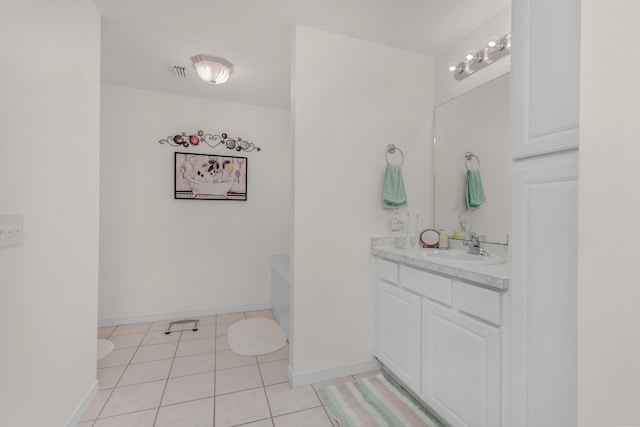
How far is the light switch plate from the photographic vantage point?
1010mm

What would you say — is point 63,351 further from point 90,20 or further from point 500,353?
point 500,353

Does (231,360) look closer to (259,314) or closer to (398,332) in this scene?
(259,314)

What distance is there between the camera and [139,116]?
115 inches

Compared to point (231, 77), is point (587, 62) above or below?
below

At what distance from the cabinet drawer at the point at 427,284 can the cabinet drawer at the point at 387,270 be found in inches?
2.4

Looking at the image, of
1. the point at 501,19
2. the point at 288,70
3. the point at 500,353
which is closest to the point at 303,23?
the point at 288,70

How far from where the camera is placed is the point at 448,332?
4.73 feet

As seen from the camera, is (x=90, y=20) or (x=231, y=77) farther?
(x=231, y=77)

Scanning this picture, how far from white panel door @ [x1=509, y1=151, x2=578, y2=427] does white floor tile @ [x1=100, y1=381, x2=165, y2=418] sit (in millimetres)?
1955

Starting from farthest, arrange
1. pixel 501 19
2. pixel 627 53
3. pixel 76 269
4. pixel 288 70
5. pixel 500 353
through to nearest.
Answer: pixel 288 70
pixel 501 19
pixel 76 269
pixel 500 353
pixel 627 53

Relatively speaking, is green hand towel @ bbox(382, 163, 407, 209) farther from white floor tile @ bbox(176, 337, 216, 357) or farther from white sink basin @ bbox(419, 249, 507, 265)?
white floor tile @ bbox(176, 337, 216, 357)

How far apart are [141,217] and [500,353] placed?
3216 mm

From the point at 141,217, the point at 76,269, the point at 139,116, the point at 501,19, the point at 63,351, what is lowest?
the point at 63,351

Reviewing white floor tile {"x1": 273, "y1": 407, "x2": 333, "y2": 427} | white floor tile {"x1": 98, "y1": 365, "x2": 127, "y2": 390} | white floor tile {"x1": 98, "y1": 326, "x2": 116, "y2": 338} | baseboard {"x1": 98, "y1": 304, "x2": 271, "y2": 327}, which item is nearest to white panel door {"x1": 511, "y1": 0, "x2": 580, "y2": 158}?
white floor tile {"x1": 273, "y1": 407, "x2": 333, "y2": 427}
